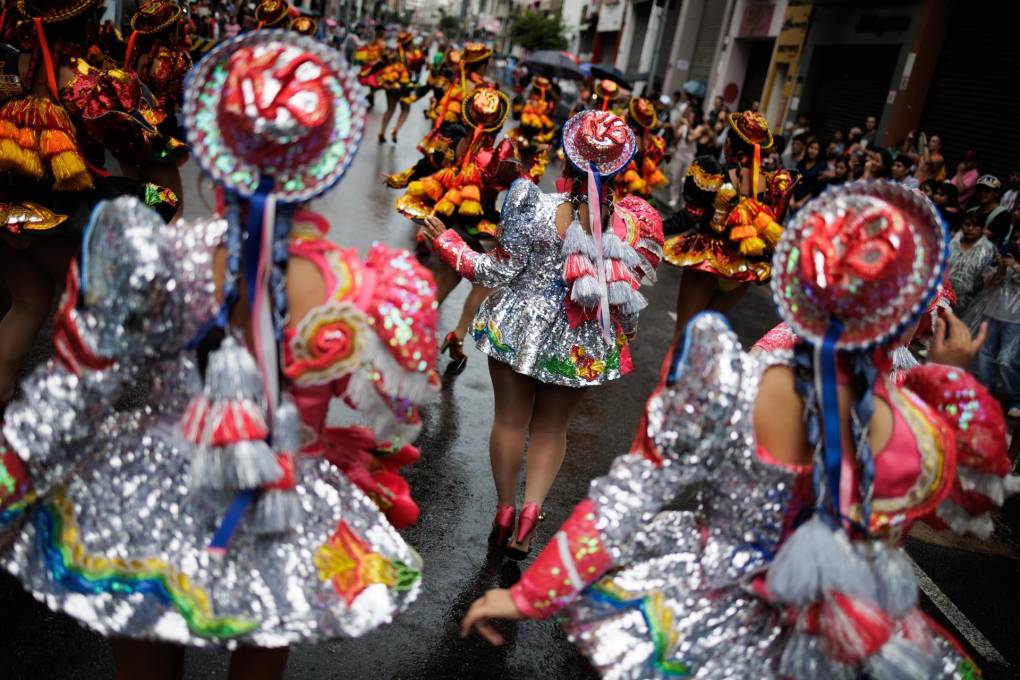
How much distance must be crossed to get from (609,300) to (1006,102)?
1224 cm

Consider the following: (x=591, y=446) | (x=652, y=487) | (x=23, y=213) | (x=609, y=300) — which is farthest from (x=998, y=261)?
(x=23, y=213)

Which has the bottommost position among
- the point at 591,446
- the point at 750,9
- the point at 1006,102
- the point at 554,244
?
the point at 591,446

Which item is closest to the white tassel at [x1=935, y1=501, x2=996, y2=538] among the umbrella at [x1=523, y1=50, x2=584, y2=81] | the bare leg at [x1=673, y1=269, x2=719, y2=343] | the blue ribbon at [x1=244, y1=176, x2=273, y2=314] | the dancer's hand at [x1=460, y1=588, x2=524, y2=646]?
the dancer's hand at [x1=460, y1=588, x2=524, y2=646]

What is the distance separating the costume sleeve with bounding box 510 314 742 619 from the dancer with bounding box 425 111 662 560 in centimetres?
154

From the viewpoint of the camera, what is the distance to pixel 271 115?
1670 mm

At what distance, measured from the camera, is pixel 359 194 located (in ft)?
38.2

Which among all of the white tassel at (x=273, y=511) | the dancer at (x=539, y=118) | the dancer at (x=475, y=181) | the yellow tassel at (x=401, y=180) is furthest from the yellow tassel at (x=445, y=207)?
the dancer at (x=539, y=118)

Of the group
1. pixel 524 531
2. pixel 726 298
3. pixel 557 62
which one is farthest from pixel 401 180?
pixel 557 62

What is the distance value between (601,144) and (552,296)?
0.65 m

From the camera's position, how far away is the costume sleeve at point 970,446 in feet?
6.43

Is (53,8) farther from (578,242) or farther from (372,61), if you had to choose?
(372,61)

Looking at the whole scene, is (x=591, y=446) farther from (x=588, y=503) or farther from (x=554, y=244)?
(x=588, y=503)

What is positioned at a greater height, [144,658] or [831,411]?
[831,411]

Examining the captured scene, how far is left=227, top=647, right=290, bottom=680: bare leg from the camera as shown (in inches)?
75.9
